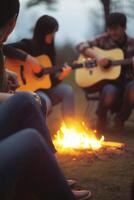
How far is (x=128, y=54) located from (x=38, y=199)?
12.1 ft

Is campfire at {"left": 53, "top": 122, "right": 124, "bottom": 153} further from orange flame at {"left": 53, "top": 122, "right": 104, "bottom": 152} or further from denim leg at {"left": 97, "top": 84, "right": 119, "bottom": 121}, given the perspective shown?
denim leg at {"left": 97, "top": 84, "right": 119, "bottom": 121}

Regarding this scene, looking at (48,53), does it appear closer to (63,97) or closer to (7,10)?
(63,97)

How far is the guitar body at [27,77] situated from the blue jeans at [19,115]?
2.93m

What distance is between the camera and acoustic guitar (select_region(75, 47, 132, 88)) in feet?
18.3

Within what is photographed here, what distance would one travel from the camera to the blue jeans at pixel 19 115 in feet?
7.72

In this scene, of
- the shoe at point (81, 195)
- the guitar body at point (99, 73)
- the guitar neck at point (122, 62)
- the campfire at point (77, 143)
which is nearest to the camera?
the shoe at point (81, 195)

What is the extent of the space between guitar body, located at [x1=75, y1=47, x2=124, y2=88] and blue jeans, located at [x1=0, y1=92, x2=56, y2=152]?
10.4 ft

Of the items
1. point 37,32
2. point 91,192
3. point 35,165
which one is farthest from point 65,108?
point 35,165

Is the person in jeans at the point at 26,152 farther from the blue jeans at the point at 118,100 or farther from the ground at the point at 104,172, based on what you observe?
the blue jeans at the point at 118,100

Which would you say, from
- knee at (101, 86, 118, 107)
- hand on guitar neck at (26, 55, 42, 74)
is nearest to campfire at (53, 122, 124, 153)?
knee at (101, 86, 118, 107)

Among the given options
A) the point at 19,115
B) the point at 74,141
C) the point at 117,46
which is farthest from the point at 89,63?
the point at 19,115

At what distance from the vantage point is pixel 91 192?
3211 mm

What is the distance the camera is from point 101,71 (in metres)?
5.71

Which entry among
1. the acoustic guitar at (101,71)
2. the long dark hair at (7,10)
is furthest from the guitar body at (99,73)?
the long dark hair at (7,10)
